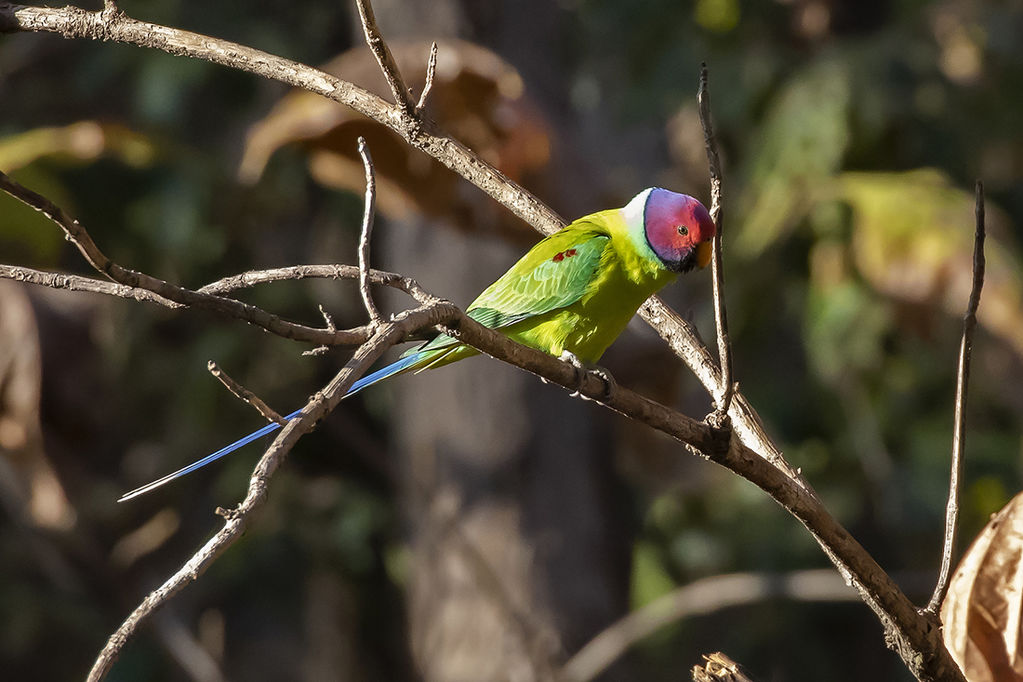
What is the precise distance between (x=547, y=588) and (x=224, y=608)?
2.50 meters

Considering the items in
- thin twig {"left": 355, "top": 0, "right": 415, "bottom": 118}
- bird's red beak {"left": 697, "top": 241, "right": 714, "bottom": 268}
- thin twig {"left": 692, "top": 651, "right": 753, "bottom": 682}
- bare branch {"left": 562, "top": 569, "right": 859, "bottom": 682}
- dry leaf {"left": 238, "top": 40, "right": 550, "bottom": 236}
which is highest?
dry leaf {"left": 238, "top": 40, "right": 550, "bottom": 236}

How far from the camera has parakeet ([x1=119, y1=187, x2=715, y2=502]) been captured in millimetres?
2660

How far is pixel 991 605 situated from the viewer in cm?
178

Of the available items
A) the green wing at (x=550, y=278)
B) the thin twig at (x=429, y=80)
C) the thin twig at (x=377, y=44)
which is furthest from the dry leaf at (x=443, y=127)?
the thin twig at (x=377, y=44)

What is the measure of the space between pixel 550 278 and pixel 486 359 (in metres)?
2.23

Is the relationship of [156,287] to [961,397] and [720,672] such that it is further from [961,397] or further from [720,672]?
[961,397]

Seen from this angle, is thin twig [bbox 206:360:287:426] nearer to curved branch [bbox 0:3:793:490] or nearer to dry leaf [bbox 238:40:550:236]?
curved branch [bbox 0:3:793:490]

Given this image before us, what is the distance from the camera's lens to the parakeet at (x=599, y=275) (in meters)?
2.66

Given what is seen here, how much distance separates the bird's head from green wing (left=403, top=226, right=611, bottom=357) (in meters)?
0.16

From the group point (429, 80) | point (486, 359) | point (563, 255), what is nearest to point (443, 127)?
point (563, 255)

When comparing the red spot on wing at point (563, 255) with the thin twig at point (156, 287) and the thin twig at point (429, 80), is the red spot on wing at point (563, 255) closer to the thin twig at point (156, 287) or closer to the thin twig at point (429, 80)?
the thin twig at point (429, 80)

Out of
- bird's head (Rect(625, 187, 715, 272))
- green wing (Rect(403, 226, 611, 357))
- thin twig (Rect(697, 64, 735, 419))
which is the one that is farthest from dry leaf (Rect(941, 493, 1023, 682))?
green wing (Rect(403, 226, 611, 357))

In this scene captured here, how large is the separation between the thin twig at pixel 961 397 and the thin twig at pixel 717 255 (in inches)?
12.6

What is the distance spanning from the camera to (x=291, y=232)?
714 cm
